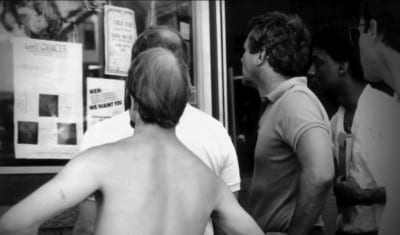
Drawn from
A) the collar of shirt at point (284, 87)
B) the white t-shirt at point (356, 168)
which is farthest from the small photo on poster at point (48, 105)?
the white t-shirt at point (356, 168)

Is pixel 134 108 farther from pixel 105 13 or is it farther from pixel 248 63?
pixel 105 13

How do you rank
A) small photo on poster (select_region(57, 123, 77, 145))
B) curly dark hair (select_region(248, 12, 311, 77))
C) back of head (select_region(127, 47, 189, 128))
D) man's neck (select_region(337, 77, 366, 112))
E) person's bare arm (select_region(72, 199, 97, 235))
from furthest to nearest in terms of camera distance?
small photo on poster (select_region(57, 123, 77, 145)) → man's neck (select_region(337, 77, 366, 112)) → curly dark hair (select_region(248, 12, 311, 77)) → person's bare arm (select_region(72, 199, 97, 235)) → back of head (select_region(127, 47, 189, 128))

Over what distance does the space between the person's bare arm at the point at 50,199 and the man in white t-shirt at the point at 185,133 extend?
71 centimetres

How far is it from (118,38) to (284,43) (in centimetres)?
159

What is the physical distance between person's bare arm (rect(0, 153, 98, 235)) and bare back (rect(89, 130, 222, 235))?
0.23ft

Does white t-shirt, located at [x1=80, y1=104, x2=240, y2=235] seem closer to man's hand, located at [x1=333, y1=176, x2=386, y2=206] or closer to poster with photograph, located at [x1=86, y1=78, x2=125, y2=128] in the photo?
man's hand, located at [x1=333, y1=176, x2=386, y2=206]

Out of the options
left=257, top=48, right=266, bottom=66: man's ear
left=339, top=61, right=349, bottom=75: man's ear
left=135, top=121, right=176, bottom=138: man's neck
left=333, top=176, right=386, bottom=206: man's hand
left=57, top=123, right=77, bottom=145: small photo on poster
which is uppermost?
left=257, top=48, right=266, bottom=66: man's ear

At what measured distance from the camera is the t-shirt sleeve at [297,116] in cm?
308

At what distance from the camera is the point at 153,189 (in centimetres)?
222

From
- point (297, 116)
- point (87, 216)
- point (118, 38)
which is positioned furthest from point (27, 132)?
point (297, 116)

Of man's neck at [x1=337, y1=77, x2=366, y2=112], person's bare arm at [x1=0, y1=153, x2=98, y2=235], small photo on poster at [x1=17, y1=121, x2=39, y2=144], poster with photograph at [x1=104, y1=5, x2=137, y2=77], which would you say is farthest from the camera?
poster with photograph at [x1=104, y1=5, x2=137, y2=77]

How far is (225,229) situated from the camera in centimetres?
241

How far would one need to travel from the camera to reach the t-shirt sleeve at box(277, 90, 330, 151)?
10.1 feet

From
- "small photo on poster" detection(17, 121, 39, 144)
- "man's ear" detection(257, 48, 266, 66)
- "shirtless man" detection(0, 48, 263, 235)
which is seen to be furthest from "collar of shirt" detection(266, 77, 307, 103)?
"small photo on poster" detection(17, 121, 39, 144)
